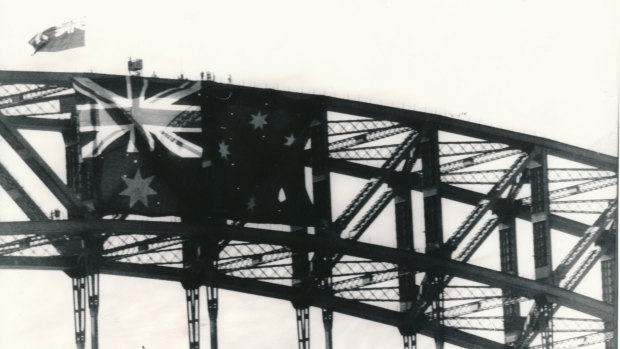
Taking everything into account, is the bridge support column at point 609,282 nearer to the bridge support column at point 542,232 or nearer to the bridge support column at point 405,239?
the bridge support column at point 542,232

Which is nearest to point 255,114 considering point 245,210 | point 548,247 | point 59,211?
point 245,210

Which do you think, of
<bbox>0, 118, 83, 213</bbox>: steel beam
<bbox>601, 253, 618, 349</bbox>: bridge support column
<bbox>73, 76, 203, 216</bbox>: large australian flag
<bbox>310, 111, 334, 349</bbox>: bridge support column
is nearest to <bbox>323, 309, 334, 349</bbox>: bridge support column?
<bbox>310, 111, 334, 349</bbox>: bridge support column

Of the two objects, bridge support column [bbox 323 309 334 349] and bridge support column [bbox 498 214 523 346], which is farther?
bridge support column [bbox 498 214 523 346]

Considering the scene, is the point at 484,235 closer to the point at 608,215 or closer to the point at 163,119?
the point at 608,215

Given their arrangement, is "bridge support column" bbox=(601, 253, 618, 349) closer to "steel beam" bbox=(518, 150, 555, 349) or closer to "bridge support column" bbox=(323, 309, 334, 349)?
"steel beam" bbox=(518, 150, 555, 349)

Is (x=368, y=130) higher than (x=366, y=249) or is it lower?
higher

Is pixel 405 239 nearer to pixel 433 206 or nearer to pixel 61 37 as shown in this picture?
pixel 433 206

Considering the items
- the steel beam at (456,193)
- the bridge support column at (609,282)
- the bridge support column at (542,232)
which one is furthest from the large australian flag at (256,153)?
the bridge support column at (609,282)
